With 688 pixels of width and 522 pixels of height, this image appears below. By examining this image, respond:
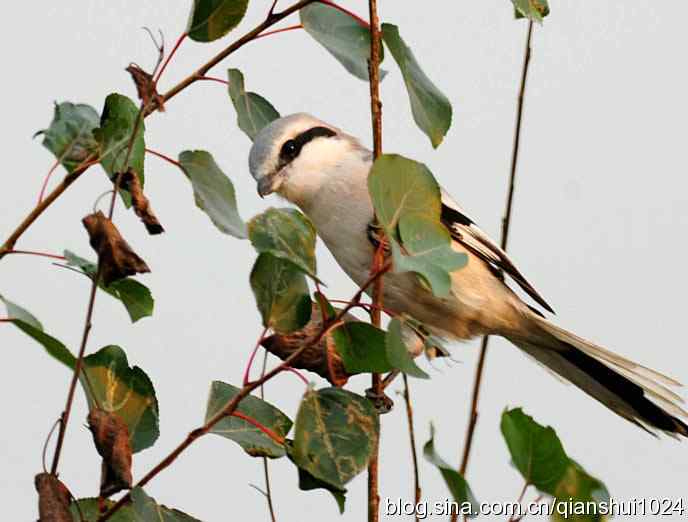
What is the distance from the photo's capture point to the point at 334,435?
140cm

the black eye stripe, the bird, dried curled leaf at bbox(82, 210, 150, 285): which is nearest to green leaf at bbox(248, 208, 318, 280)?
dried curled leaf at bbox(82, 210, 150, 285)

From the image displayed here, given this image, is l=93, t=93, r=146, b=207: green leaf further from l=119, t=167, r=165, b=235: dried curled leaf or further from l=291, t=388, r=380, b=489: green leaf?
l=291, t=388, r=380, b=489: green leaf

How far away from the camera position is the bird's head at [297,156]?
2.79 m

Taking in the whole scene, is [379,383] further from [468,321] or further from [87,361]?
[468,321]

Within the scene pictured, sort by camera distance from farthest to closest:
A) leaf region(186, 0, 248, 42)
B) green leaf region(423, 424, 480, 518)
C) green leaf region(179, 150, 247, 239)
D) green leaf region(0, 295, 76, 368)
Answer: leaf region(186, 0, 248, 42) < green leaf region(179, 150, 247, 239) < green leaf region(0, 295, 76, 368) < green leaf region(423, 424, 480, 518)

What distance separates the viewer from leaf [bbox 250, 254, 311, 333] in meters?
1.41

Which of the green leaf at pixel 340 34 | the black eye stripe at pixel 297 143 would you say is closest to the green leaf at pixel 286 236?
the green leaf at pixel 340 34

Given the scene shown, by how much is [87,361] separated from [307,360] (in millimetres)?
325

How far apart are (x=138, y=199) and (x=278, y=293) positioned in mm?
219

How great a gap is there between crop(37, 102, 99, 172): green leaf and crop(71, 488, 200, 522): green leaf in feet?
1.59

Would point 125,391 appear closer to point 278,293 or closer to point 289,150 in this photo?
point 278,293

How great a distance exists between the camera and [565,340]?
3.25 meters

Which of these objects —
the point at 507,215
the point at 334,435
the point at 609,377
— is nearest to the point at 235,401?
the point at 334,435

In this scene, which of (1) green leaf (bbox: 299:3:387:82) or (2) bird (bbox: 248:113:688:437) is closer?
(1) green leaf (bbox: 299:3:387:82)
